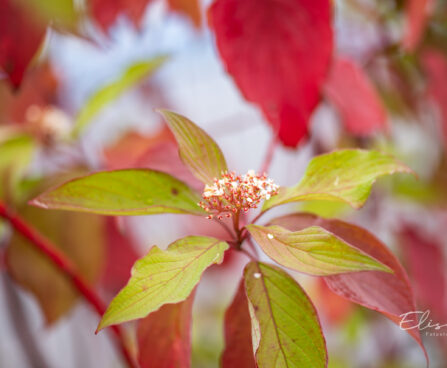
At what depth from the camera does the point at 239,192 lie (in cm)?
21

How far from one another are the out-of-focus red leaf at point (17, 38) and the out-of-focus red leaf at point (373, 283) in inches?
5.9

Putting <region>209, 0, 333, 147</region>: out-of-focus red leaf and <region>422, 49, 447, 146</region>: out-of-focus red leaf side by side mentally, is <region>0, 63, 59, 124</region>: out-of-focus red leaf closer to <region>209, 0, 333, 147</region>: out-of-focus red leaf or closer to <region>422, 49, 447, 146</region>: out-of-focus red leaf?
<region>209, 0, 333, 147</region>: out-of-focus red leaf

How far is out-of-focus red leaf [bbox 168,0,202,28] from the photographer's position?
0.41 m

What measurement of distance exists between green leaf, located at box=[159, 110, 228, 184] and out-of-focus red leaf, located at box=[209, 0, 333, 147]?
0.22 feet

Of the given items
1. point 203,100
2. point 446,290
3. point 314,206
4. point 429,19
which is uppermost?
point 203,100

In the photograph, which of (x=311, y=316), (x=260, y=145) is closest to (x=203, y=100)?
(x=260, y=145)

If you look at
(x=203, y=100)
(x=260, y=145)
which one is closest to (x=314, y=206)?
(x=260, y=145)

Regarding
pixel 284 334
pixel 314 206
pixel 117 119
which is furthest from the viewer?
Answer: pixel 117 119

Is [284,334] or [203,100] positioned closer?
[284,334]

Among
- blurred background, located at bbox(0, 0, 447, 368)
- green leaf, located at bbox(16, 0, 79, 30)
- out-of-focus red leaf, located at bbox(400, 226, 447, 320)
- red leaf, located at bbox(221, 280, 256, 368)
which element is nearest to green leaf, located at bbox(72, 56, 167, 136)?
blurred background, located at bbox(0, 0, 447, 368)

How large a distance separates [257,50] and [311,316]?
15 centimetres

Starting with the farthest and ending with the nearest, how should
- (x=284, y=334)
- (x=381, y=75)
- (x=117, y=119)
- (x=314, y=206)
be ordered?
(x=117, y=119) < (x=381, y=75) < (x=314, y=206) < (x=284, y=334)

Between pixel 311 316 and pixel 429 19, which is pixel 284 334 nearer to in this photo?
pixel 311 316

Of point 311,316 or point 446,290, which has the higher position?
point 311,316
